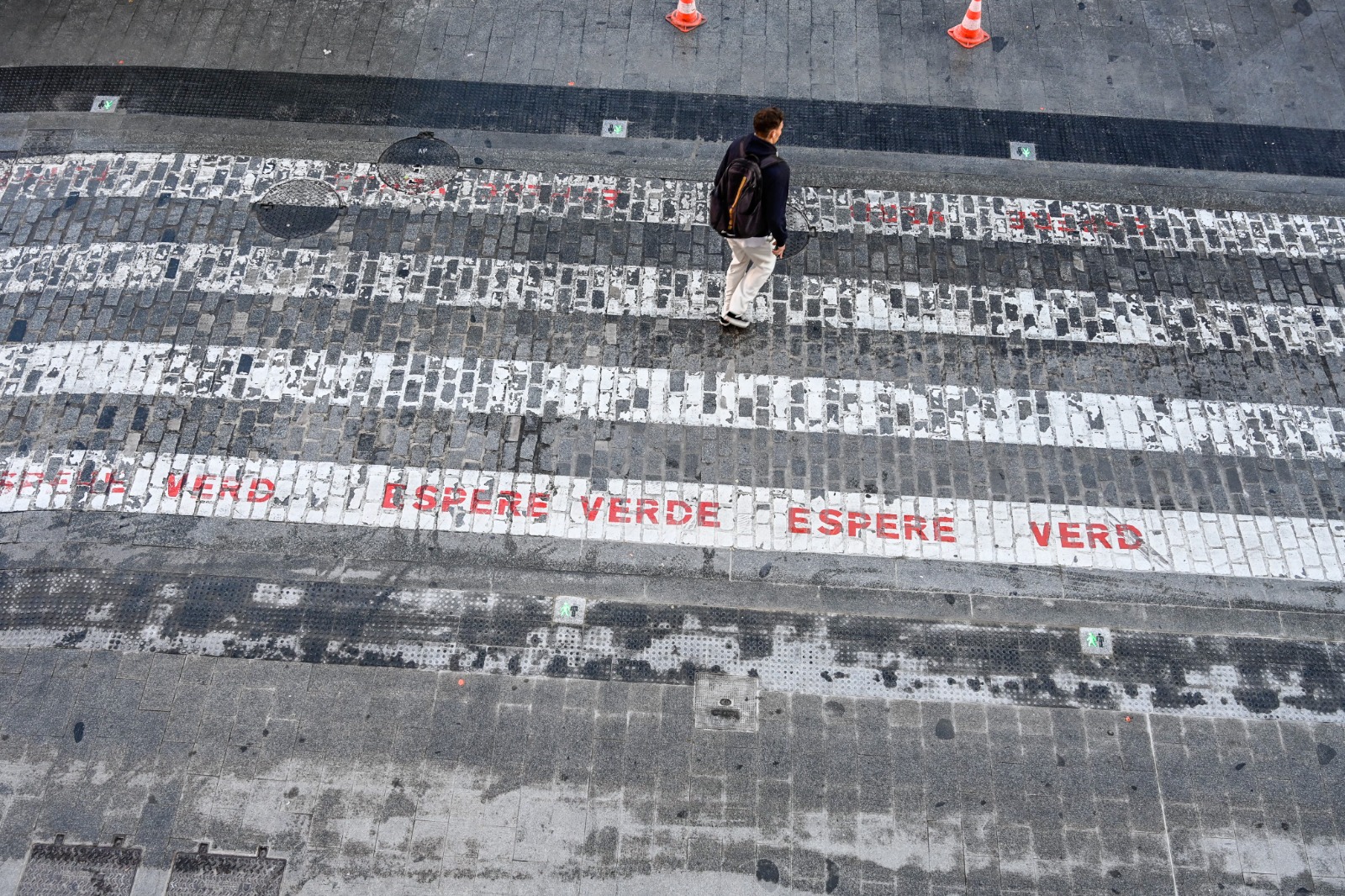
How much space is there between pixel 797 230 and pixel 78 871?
9045 millimetres

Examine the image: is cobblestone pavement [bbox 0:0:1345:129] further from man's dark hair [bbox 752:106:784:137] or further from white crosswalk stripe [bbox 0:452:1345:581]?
white crosswalk stripe [bbox 0:452:1345:581]

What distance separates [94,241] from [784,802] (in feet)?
31.1

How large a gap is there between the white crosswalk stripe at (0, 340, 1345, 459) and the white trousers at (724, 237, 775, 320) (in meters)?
0.76

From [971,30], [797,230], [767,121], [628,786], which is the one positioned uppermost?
[767,121]

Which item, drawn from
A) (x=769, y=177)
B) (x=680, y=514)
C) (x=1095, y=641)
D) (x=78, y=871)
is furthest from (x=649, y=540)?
(x=78, y=871)

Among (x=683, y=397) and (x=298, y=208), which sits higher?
(x=298, y=208)

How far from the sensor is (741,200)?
7.48 m

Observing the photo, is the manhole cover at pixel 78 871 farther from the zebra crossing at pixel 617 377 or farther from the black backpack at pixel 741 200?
the black backpack at pixel 741 200

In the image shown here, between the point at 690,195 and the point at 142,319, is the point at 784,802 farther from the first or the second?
the point at 142,319

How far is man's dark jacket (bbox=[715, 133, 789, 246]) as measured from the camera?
24.1 feet

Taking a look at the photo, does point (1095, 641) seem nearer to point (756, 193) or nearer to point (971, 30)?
point (756, 193)

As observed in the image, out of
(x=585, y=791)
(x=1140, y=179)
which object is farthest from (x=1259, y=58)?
(x=585, y=791)

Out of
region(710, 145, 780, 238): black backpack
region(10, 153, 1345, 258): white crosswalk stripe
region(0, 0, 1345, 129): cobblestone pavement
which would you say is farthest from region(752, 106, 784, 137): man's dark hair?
region(0, 0, 1345, 129): cobblestone pavement

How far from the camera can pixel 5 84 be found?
10930 millimetres
